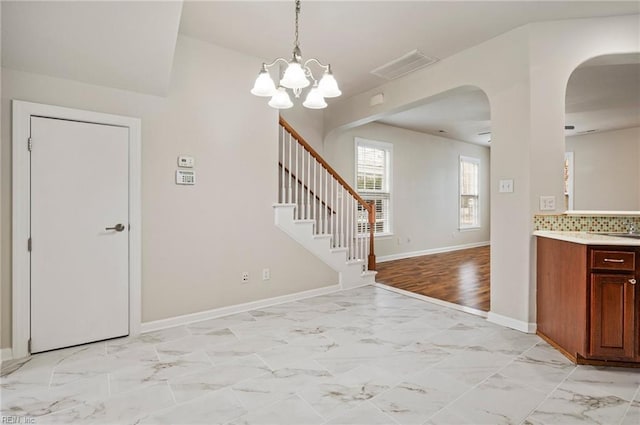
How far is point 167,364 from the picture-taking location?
8.12 feet

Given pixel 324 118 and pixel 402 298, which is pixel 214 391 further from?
pixel 324 118

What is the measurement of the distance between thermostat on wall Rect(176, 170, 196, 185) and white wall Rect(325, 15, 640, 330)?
123 inches

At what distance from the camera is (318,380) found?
2246 mm

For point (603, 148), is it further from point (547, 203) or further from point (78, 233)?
point (78, 233)

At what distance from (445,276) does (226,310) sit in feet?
12.0

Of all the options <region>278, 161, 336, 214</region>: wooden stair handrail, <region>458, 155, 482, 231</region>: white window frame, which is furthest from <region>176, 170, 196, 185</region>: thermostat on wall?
<region>458, 155, 482, 231</region>: white window frame

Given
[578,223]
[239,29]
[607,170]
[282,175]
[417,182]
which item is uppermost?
[239,29]

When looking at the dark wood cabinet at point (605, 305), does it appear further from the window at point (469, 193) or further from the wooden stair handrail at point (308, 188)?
the window at point (469, 193)

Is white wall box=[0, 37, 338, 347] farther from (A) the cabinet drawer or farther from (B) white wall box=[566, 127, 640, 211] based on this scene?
(B) white wall box=[566, 127, 640, 211]

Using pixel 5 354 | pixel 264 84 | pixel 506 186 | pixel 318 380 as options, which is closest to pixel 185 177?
pixel 264 84

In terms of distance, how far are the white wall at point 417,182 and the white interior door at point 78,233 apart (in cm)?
369

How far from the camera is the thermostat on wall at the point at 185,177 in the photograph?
10.8ft

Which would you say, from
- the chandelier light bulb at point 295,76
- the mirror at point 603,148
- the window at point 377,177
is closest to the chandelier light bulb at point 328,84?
the chandelier light bulb at point 295,76

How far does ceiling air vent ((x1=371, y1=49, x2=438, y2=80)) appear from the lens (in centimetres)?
380
